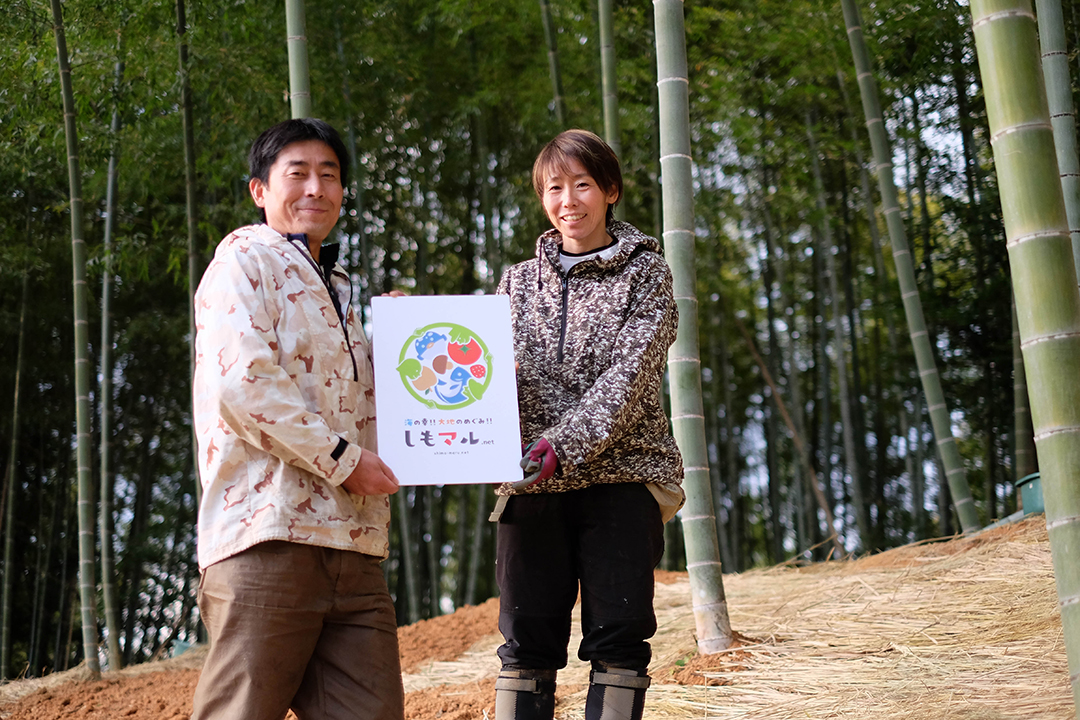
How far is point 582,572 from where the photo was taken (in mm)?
1571

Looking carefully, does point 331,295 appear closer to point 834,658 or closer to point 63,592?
point 834,658

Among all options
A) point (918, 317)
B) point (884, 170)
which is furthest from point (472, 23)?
point (918, 317)

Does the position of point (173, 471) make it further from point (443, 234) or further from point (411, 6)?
point (411, 6)

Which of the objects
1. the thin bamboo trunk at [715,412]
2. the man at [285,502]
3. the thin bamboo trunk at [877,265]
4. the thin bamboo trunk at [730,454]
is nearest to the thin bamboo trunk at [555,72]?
the thin bamboo trunk at [877,265]

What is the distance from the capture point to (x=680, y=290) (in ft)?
8.19

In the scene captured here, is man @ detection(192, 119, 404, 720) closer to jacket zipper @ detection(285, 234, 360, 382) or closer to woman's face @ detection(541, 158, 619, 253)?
jacket zipper @ detection(285, 234, 360, 382)

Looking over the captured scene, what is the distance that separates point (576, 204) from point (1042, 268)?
81cm

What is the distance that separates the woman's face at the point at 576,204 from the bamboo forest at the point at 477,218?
1856 millimetres

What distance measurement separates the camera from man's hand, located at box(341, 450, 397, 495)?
1.30m

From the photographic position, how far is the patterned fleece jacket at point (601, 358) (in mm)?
1505

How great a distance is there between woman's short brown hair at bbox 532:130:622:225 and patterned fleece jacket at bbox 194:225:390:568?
517 mm

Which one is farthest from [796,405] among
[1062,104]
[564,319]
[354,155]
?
[564,319]

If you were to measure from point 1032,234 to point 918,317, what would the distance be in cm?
324

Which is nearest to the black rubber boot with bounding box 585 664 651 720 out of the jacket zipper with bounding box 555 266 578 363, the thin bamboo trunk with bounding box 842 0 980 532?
the jacket zipper with bounding box 555 266 578 363
